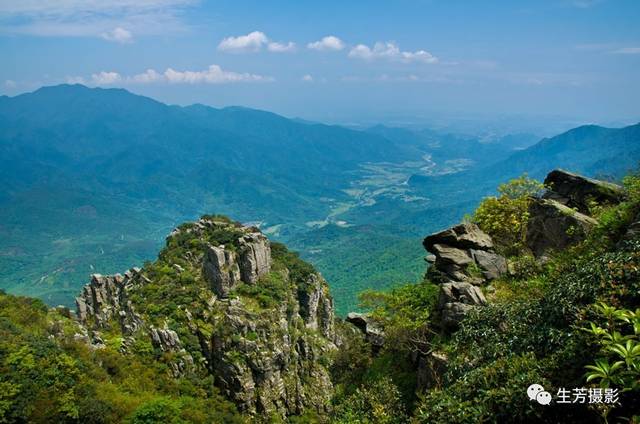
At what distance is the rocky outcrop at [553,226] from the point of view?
52.1 ft

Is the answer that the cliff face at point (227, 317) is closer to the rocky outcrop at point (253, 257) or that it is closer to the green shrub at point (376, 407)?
the rocky outcrop at point (253, 257)

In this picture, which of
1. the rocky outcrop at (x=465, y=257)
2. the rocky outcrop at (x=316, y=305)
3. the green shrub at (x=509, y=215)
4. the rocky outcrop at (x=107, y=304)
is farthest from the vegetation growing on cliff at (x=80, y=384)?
the green shrub at (x=509, y=215)

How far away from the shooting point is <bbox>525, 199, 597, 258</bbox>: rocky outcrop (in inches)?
626

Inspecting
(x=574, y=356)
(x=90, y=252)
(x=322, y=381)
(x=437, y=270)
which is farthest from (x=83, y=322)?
(x=90, y=252)

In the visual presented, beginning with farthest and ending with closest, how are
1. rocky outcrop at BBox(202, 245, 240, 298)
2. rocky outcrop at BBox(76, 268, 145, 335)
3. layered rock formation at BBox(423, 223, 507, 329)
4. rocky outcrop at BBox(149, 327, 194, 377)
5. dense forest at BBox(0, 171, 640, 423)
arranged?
rocky outcrop at BBox(202, 245, 240, 298) < rocky outcrop at BBox(76, 268, 145, 335) < rocky outcrop at BBox(149, 327, 194, 377) < layered rock formation at BBox(423, 223, 507, 329) < dense forest at BBox(0, 171, 640, 423)

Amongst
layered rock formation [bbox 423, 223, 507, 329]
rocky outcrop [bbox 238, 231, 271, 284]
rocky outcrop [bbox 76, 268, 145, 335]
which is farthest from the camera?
rocky outcrop [bbox 238, 231, 271, 284]

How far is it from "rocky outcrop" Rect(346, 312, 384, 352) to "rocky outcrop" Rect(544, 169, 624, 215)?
9.53 metres

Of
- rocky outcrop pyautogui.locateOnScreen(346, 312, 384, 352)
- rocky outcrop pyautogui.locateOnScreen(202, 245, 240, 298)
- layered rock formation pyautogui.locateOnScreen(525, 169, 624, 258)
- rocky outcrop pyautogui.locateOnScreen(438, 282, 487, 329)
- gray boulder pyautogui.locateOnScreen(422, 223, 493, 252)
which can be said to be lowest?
rocky outcrop pyautogui.locateOnScreen(202, 245, 240, 298)

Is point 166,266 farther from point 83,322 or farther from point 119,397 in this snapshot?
point 119,397

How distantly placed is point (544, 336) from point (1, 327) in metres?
28.2

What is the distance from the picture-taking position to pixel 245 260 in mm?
38719

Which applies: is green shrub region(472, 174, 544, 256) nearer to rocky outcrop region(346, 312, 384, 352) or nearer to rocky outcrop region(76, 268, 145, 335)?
rocky outcrop region(346, 312, 384, 352)

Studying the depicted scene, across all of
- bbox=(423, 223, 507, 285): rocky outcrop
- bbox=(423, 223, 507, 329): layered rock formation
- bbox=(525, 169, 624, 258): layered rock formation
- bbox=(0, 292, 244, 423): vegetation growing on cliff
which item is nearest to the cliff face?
bbox=(0, 292, 244, 423): vegetation growing on cliff

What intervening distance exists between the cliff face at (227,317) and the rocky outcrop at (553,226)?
22716 millimetres
